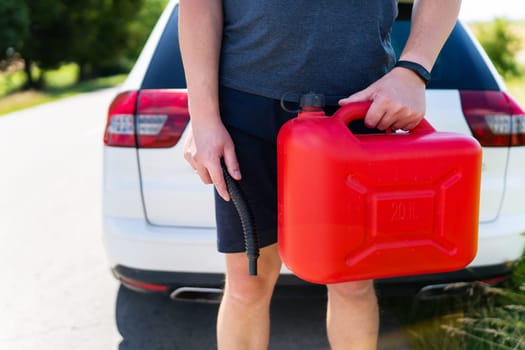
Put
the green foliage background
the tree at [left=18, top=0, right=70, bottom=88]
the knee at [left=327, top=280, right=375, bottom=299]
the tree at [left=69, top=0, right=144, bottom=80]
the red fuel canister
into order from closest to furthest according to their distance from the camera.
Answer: the red fuel canister
the knee at [left=327, top=280, right=375, bottom=299]
the green foliage background
the tree at [left=18, top=0, right=70, bottom=88]
the tree at [left=69, top=0, right=144, bottom=80]

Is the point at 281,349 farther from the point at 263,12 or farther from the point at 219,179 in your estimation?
the point at 263,12

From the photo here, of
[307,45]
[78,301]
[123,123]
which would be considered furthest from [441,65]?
[78,301]

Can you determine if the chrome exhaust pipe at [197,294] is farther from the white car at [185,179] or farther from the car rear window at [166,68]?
the car rear window at [166,68]

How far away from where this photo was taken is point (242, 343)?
166 centimetres

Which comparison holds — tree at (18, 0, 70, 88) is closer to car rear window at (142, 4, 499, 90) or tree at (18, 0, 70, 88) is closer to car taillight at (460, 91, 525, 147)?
car rear window at (142, 4, 499, 90)

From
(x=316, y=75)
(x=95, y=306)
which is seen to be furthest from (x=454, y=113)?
(x=95, y=306)

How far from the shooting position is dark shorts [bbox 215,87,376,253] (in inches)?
56.4

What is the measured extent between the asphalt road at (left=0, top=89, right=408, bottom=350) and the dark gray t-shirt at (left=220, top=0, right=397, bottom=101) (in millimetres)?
1225

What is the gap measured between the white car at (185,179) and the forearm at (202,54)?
902 mm

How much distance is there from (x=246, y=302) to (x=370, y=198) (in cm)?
57

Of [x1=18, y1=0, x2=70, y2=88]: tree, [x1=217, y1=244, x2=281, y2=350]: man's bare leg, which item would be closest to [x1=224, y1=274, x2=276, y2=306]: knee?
[x1=217, y1=244, x2=281, y2=350]: man's bare leg

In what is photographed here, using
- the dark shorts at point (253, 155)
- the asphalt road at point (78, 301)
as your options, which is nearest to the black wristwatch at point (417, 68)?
the dark shorts at point (253, 155)

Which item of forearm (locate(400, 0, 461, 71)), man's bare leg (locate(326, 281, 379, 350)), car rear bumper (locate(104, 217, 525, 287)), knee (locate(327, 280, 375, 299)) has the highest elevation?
forearm (locate(400, 0, 461, 71))

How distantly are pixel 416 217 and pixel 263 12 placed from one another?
578 mm
